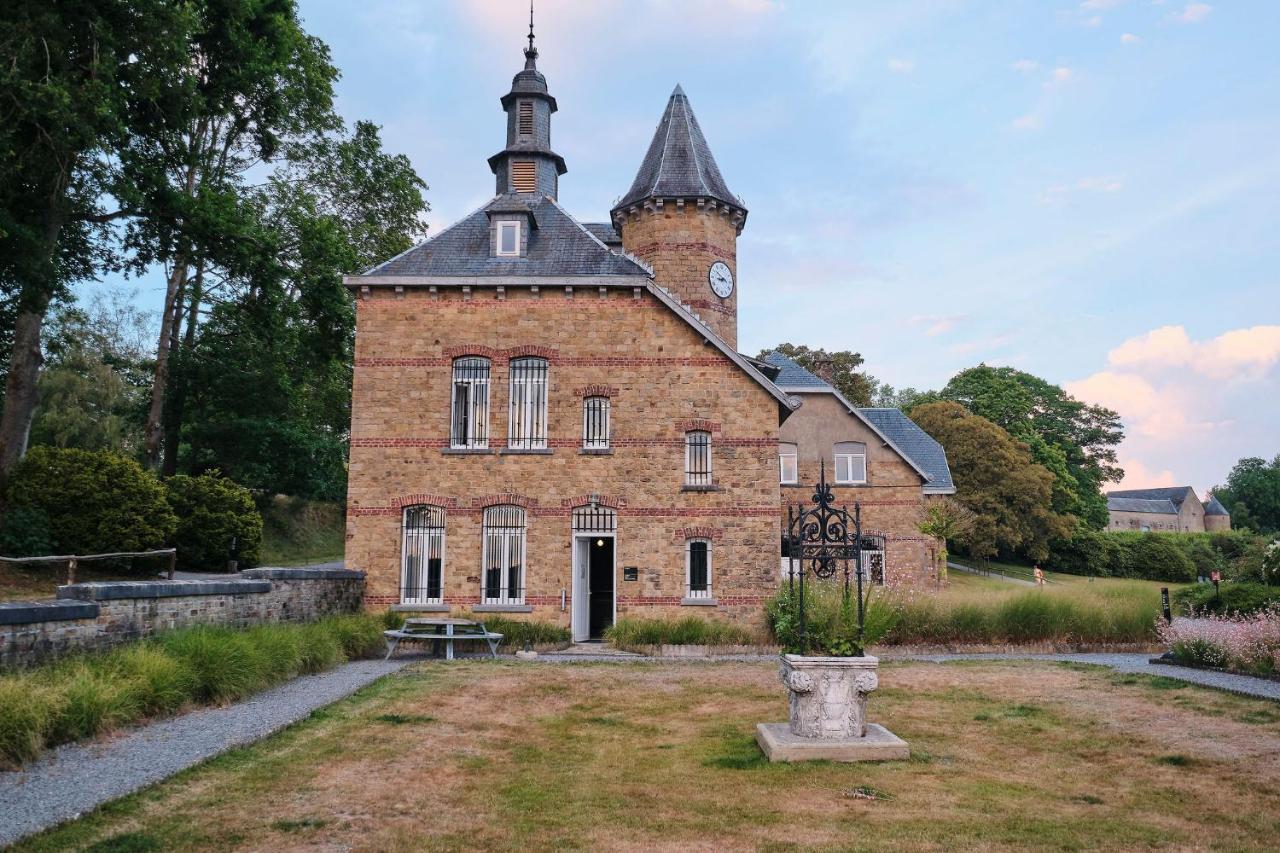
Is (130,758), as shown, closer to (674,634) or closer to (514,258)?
(674,634)

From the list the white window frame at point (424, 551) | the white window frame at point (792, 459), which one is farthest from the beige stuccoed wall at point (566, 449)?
the white window frame at point (792, 459)

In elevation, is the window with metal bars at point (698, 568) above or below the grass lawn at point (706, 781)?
above

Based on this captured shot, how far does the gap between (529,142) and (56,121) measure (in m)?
11.6

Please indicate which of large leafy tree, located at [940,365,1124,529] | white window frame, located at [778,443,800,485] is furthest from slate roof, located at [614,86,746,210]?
large leafy tree, located at [940,365,1124,529]

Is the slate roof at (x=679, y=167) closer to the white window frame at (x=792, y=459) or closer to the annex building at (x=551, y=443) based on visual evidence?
the annex building at (x=551, y=443)

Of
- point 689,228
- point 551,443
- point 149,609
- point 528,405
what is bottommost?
point 149,609

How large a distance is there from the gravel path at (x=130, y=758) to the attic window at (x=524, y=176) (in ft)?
50.1

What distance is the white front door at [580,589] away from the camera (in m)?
18.3

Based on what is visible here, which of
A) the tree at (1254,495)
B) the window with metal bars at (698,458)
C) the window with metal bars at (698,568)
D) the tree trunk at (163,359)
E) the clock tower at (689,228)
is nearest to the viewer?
the window with metal bars at (698,568)

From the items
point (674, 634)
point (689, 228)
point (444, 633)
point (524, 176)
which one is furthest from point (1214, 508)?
point (444, 633)

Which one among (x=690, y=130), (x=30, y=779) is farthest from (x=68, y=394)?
(x=30, y=779)

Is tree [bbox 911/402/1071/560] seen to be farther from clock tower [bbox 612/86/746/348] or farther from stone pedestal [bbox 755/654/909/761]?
stone pedestal [bbox 755/654/909/761]

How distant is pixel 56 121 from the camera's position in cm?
1431

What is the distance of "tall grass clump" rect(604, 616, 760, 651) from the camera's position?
677 inches
